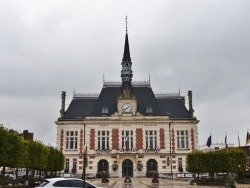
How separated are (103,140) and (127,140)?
160 inches

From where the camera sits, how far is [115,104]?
58156 mm

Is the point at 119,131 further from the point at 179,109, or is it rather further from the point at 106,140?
the point at 179,109

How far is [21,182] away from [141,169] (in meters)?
28.1

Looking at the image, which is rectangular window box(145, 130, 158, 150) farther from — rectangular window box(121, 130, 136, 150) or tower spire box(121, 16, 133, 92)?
tower spire box(121, 16, 133, 92)

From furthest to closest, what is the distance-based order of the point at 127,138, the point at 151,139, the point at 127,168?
the point at 151,139 < the point at 127,138 < the point at 127,168

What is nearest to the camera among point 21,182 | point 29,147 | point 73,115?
point 21,182

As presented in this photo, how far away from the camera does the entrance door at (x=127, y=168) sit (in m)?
54.7

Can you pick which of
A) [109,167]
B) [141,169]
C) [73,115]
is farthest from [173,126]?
[73,115]

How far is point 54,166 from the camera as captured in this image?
4197cm

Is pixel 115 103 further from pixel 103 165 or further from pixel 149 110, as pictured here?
pixel 103 165

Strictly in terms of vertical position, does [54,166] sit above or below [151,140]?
below

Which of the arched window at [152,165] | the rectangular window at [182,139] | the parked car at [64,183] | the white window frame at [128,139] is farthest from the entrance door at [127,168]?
the parked car at [64,183]

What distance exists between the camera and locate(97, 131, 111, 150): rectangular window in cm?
5566

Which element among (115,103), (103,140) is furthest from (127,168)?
(115,103)
